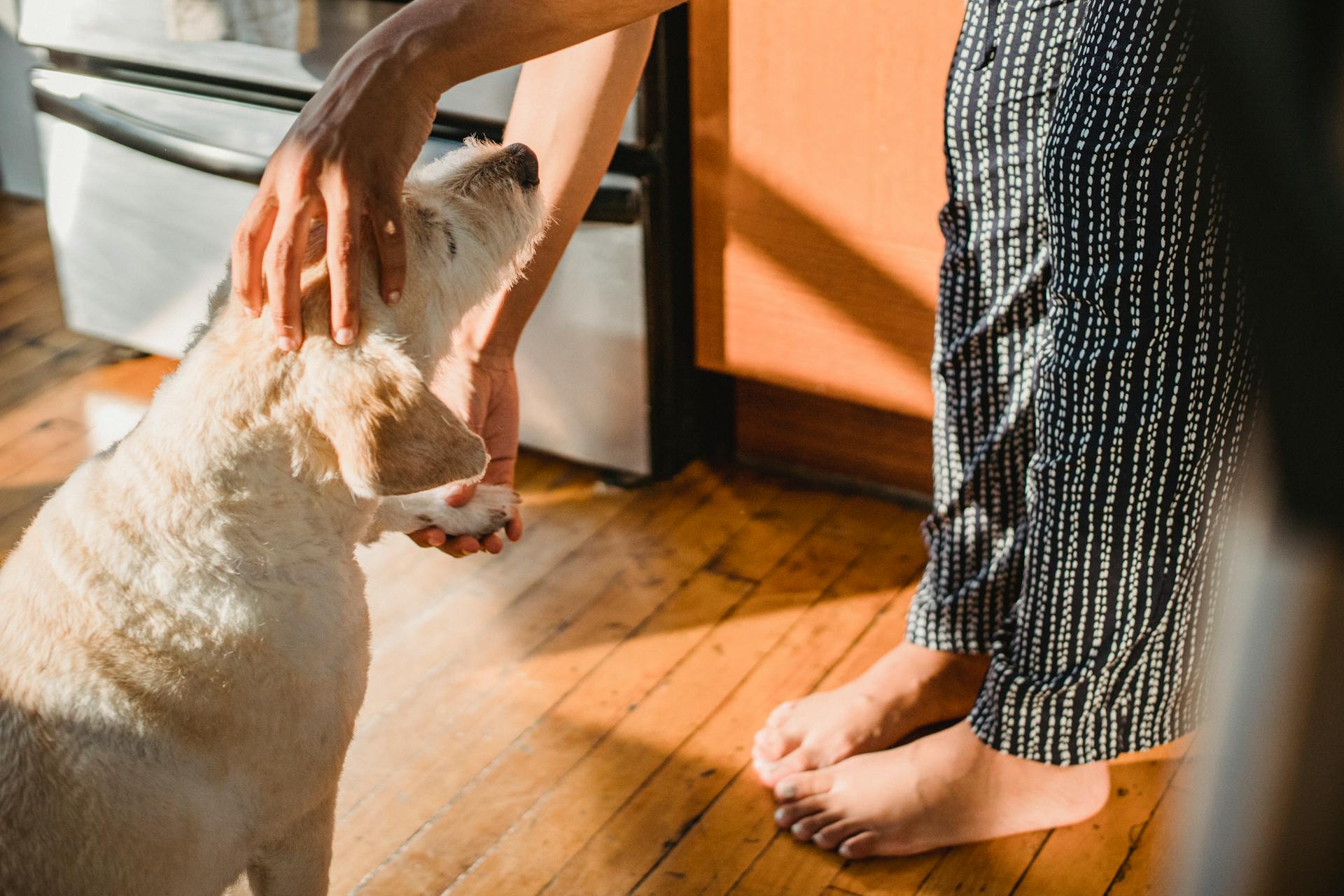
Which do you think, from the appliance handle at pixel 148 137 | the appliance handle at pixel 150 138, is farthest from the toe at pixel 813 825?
the appliance handle at pixel 148 137

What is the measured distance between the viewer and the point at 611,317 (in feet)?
6.77

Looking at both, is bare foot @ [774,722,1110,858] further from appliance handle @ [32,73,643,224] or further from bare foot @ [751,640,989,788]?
appliance handle @ [32,73,643,224]

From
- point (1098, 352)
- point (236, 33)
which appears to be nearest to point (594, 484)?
point (236, 33)

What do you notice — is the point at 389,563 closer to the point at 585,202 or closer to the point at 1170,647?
the point at 585,202

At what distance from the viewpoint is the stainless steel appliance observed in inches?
78.1

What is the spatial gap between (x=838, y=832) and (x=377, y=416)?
0.82 meters

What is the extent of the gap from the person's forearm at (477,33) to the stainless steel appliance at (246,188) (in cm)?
82

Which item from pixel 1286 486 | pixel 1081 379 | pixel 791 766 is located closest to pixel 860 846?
pixel 791 766

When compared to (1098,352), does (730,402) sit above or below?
below

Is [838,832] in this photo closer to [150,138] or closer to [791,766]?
[791,766]

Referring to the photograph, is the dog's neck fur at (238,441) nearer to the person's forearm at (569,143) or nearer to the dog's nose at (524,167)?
the dog's nose at (524,167)

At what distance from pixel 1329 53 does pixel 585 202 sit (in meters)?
1.32

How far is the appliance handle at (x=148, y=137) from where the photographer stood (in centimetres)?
221

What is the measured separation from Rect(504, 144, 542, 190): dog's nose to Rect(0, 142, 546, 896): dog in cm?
13
